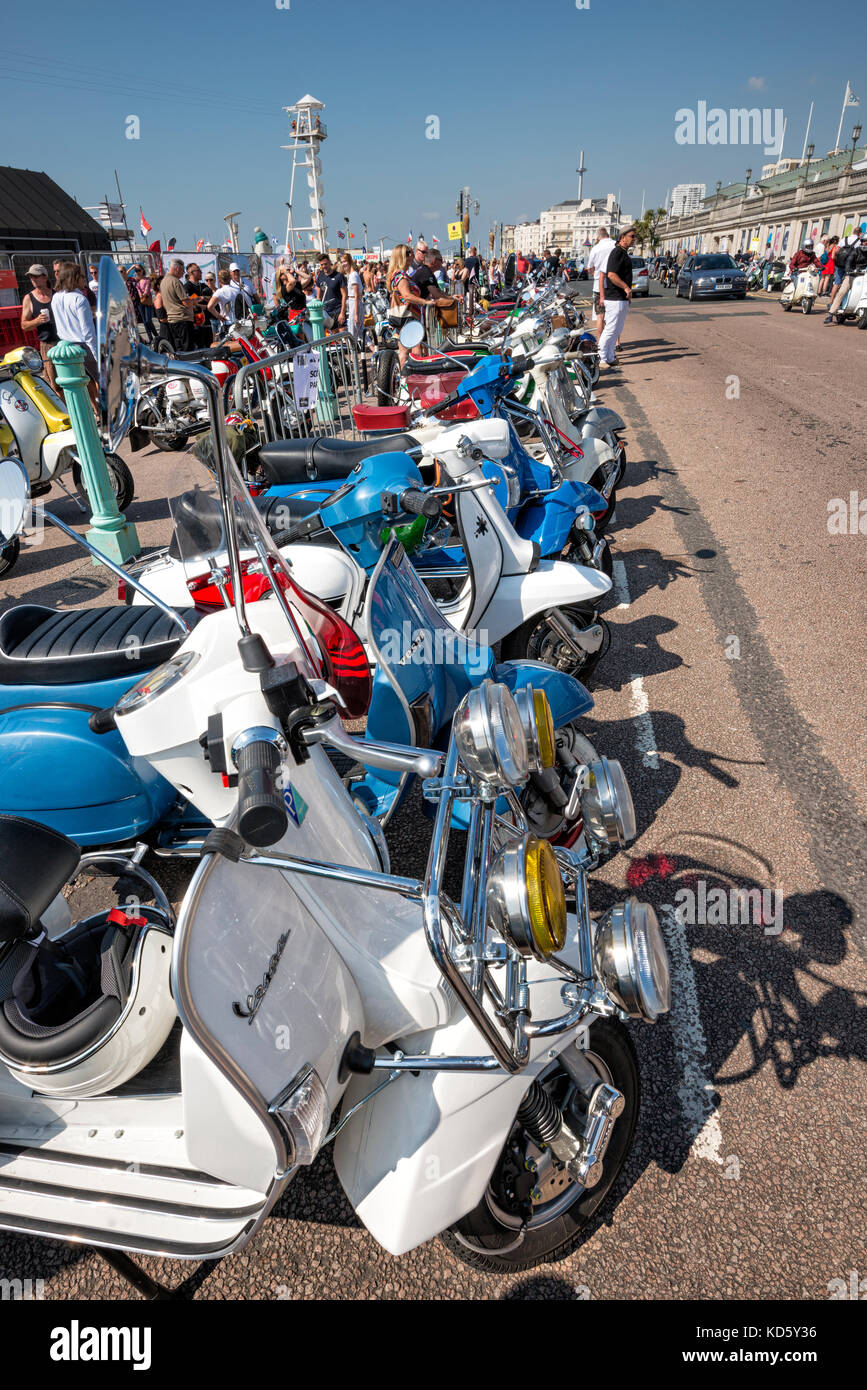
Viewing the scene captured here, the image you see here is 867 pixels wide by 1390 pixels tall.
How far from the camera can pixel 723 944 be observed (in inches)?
99.7

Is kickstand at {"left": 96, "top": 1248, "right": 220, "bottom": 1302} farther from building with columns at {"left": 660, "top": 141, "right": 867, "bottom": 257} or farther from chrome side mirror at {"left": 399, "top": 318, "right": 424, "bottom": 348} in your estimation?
building with columns at {"left": 660, "top": 141, "right": 867, "bottom": 257}

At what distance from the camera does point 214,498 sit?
2.06m

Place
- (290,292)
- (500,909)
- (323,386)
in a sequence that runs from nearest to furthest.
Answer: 1. (500,909)
2. (323,386)
3. (290,292)

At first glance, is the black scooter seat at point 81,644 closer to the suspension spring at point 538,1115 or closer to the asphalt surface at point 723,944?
the asphalt surface at point 723,944

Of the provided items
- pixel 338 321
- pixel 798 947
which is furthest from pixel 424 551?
pixel 338 321

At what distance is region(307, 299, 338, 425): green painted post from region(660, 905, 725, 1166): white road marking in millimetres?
6046

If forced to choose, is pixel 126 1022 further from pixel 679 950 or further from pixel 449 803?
pixel 679 950

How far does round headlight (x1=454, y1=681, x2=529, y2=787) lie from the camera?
129 cm

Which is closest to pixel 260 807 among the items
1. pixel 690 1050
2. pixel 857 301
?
pixel 690 1050

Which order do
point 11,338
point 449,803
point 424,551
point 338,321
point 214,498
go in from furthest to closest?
point 11,338 < point 338,321 < point 424,551 < point 214,498 < point 449,803

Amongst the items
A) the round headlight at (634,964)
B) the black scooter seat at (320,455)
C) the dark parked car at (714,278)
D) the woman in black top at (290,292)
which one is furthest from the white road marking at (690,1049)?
the dark parked car at (714,278)

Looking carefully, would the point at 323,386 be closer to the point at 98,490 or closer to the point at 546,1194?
the point at 98,490

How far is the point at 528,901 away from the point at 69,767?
188cm
